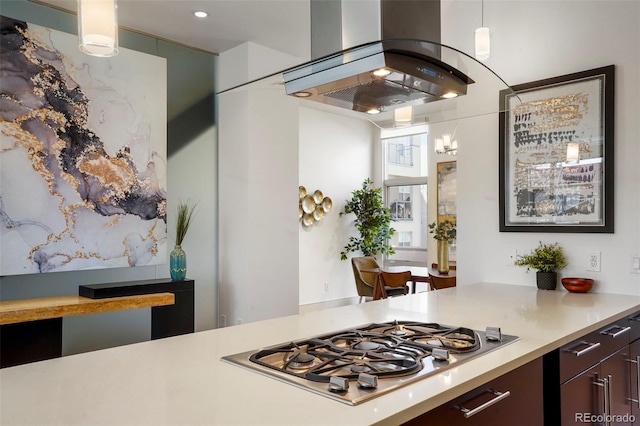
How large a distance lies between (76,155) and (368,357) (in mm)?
2920

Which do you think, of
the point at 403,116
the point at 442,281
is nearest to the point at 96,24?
the point at 403,116

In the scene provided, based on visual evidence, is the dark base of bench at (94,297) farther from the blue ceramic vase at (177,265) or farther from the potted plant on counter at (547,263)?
the potted plant on counter at (547,263)

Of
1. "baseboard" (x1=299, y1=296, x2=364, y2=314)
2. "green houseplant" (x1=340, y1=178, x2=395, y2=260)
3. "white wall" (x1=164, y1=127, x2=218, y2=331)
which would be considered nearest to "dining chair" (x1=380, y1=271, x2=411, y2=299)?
"baseboard" (x1=299, y1=296, x2=364, y2=314)

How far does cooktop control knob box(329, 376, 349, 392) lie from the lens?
1143 millimetres

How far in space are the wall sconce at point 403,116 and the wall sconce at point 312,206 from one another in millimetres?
4748

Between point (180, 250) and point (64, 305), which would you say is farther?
point (180, 250)

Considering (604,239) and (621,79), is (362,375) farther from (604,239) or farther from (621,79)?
(621,79)

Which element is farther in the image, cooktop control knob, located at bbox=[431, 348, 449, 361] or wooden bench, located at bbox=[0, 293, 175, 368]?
wooden bench, located at bbox=[0, 293, 175, 368]

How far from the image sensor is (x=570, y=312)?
2164 millimetres

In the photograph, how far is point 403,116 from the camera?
215 cm

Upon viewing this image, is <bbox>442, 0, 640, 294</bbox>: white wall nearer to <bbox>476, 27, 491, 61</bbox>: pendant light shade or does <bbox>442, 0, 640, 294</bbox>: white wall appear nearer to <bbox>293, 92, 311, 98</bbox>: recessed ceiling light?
<bbox>476, 27, 491, 61</bbox>: pendant light shade

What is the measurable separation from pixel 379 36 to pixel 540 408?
134 cm

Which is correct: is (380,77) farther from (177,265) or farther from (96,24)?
(177,265)

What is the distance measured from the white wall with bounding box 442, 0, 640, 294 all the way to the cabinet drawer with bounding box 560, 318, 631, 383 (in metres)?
0.58
